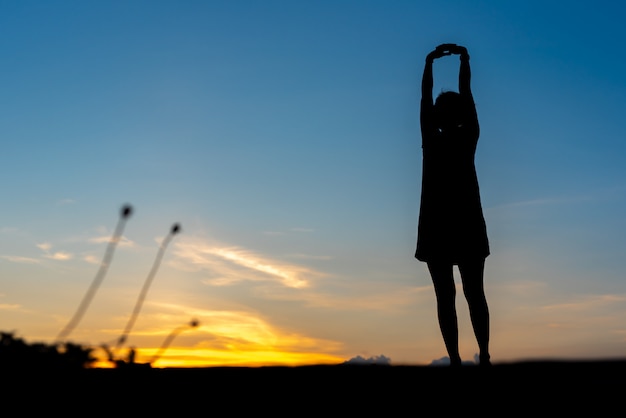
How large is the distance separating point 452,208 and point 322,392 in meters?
3.03

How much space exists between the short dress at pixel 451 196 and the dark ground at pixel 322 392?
165 cm

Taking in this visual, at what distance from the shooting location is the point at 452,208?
22.2ft

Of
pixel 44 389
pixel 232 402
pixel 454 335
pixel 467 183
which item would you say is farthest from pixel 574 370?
pixel 44 389

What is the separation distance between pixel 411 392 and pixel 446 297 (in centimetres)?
251

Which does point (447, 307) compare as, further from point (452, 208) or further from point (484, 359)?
point (452, 208)

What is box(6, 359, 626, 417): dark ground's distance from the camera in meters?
3.37

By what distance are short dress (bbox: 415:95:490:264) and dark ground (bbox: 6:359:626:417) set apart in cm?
165

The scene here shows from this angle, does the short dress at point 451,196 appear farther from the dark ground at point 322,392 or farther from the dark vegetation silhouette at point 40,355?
the dark vegetation silhouette at point 40,355

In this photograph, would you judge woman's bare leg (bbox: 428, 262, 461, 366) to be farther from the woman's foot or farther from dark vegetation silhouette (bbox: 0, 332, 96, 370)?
dark vegetation silhouette (bbox: 0, 332, 96, 370)

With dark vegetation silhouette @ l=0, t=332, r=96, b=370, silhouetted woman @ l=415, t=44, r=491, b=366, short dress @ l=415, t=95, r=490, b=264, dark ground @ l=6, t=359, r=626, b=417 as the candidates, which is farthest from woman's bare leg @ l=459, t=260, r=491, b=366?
dark vegetation silhouette @ l=0, t=332, r=96, b=370

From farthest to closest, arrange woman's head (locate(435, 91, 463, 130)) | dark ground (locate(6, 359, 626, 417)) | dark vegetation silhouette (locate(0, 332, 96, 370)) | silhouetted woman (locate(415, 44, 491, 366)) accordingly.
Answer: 1. woman's head (locate(435, 91, 463, 130))
2. silhouetted woman (locate(415, 44, 491, 366))
3. dark ground (locate(6, 359, 626, 417))
4. dark vegetation silhouette (locate(0, 332, 96, 370))

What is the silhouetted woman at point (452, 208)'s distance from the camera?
21.8 ft

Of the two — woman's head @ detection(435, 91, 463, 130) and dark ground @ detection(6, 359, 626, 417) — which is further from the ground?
woman's head @ detection(435, 91, 463, 130)

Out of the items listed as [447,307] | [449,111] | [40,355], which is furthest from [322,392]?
[449,111]
